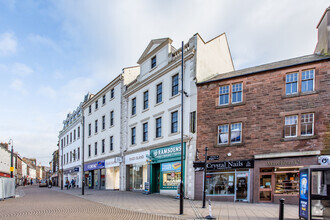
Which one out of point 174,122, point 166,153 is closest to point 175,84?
point 174,122

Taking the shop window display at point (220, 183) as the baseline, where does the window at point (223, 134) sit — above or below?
above

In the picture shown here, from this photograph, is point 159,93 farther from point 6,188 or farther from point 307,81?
point 6,188

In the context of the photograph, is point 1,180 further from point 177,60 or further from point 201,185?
point 177,60

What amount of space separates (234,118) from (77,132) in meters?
31.4

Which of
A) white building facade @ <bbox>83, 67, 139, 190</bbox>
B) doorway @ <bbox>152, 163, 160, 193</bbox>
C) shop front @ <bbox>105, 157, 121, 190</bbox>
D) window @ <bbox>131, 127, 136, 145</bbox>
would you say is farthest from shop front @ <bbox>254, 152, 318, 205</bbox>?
shop front @ <bbox>105, 157, 121, 190</bbox>

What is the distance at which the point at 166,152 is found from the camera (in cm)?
2036

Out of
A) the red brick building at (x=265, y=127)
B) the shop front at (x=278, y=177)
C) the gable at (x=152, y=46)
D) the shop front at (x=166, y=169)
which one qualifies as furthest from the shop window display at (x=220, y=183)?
the gable at (x=152, y=46)

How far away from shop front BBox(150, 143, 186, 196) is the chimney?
10933 mm

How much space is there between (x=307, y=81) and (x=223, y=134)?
5.88 meters

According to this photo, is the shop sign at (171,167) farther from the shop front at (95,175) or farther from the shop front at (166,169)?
the shop front at (95,175)

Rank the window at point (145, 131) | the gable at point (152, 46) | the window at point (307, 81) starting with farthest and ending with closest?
the window at point (145, 131)
the gable at point (152, 46)
the window at point (307, 81)

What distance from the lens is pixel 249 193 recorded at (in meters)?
15.3

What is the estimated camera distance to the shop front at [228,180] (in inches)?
614

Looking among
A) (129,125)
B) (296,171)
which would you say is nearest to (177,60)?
(129,125)
